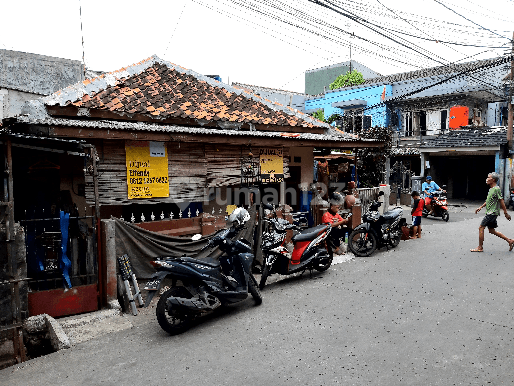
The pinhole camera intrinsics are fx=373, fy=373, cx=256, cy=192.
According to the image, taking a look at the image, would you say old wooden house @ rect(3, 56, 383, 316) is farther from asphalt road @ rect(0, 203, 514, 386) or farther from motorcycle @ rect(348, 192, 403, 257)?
motorcycle @ rect(348, 192, 403, 257)

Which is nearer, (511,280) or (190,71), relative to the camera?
(511,280)

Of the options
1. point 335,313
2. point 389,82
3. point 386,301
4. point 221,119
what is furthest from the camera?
point 389,82

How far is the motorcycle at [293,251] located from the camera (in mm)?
6891

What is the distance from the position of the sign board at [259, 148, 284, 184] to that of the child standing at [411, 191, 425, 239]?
166 inches

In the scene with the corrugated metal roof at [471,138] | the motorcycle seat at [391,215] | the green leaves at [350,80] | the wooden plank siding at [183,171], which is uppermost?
the green leaves at [350,80]

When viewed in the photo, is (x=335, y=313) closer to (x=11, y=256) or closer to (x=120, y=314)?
(x=120, y=314)

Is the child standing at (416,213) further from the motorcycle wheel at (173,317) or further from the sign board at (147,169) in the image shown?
the motorcycle wheel at (173,317)

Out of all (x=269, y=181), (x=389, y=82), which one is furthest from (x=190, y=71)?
(x=389, y=82)

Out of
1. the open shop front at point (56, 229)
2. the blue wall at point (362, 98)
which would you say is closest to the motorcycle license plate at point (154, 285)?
the open shop front at point (56, 229)

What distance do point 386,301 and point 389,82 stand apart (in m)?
24.2

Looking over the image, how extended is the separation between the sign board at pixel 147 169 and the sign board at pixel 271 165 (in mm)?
2505

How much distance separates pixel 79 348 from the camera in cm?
460

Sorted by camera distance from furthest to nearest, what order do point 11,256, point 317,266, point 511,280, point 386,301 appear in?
point 317,266 < point 511,280 < point 386,301 < point 11,256

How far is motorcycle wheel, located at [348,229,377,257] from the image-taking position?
9.19 metres
